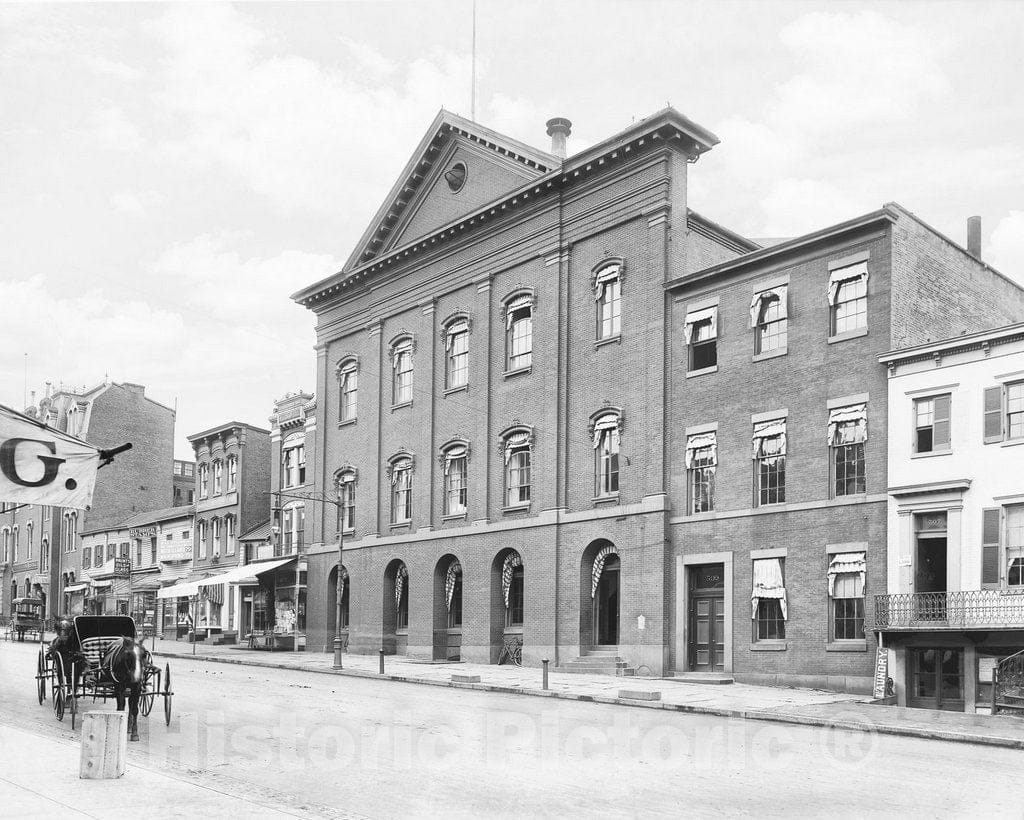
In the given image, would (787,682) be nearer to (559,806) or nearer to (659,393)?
(659,393)

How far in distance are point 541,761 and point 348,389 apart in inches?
1309

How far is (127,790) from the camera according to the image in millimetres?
11844

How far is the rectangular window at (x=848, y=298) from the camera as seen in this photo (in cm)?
2862

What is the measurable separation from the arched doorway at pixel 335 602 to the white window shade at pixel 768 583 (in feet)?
65.9

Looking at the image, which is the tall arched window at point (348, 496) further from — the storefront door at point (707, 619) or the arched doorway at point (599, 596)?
the storefront door at point (707, 619)

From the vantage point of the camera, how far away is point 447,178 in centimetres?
4144

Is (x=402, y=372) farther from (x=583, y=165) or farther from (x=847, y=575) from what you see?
(x=847, y=575)

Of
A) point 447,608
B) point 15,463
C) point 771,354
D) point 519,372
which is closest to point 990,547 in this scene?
point 771,354

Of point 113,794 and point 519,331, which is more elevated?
point 519,331

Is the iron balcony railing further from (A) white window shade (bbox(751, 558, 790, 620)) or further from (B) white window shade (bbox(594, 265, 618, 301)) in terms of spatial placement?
(B) white window shade (bbox(594, 265, 618, 301))

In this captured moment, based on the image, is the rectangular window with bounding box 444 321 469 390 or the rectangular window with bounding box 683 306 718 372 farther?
the rectangular window with bounding box 444 321 469 390

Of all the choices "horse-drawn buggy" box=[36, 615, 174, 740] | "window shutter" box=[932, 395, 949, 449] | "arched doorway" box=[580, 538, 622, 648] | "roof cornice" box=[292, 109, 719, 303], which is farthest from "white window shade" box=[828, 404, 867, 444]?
"horse-drawn buggy" box=[36, 615, 174, 740]

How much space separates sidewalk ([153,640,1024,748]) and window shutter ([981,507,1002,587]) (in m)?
3.38

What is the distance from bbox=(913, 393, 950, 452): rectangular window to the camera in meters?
26.3
